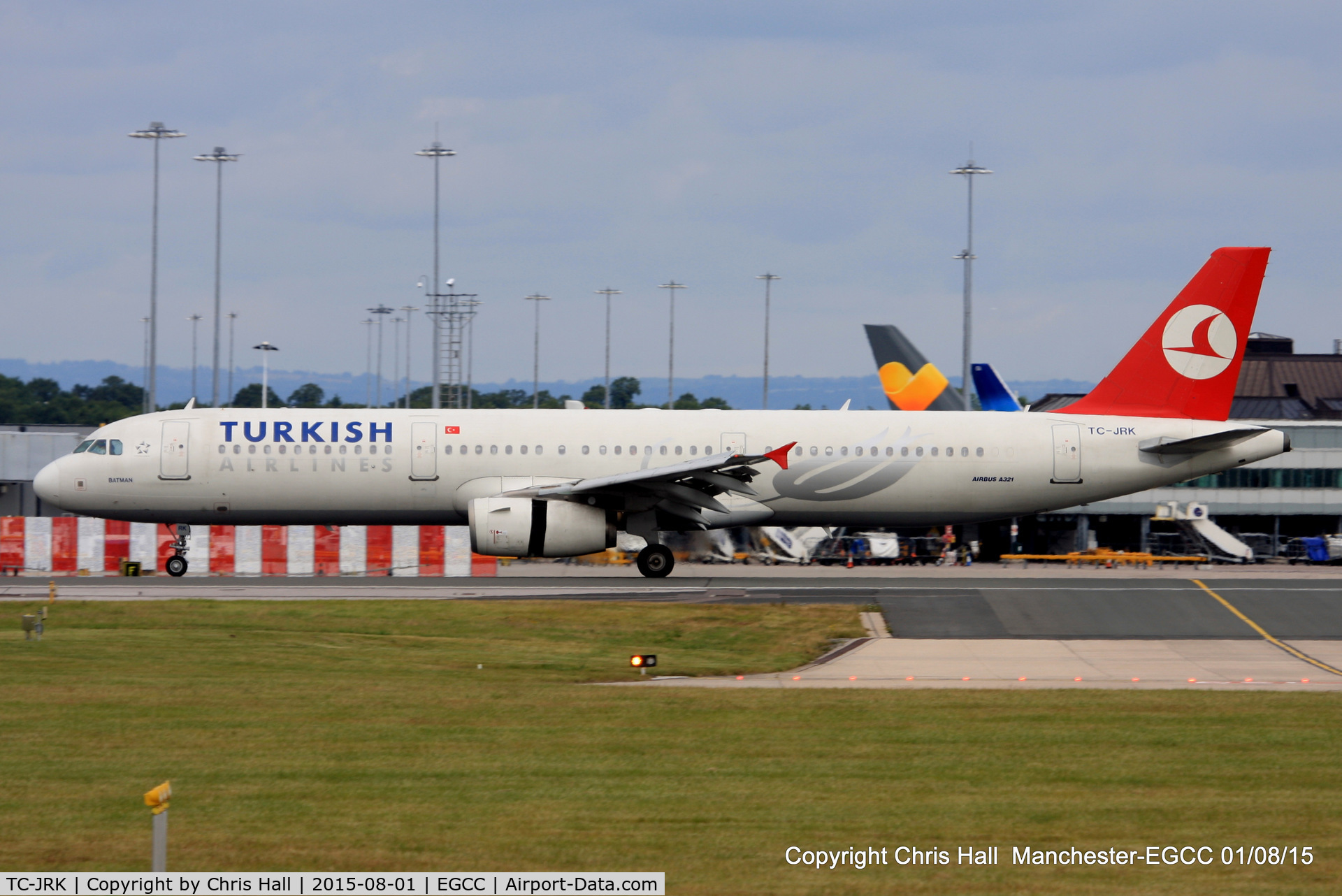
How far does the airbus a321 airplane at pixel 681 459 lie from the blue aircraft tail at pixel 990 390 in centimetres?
1234

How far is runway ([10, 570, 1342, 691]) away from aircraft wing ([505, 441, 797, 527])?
81.3 inches

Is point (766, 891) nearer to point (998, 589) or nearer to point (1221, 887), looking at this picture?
point (1221, 887)

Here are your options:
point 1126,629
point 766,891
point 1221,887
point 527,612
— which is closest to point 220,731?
point 766,891

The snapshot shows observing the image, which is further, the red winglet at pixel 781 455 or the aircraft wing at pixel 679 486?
the aircraft wing at pixel 679 486

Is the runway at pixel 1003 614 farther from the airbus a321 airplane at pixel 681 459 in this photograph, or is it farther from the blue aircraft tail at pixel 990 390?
the blue aircraft tail at pixel 990 390

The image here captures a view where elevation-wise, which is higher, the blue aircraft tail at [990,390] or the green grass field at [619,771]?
the blue aircraft tail at [990,390]

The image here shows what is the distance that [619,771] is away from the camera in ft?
41.2

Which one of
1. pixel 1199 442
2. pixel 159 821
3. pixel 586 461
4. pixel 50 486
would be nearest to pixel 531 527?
pixel 586 461

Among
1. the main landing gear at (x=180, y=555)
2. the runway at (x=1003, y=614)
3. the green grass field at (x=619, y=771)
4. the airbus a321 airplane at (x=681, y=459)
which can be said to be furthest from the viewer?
the main landing gear at (x=180, y=555)

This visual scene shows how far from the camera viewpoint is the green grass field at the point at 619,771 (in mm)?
9633

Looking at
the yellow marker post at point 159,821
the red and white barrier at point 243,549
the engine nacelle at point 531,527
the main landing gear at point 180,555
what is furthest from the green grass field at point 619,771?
the red and white barrier at point 243,549

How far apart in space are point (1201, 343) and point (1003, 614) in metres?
13.3

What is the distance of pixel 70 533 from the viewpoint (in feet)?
124

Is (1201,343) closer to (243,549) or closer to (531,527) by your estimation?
(531,527)
